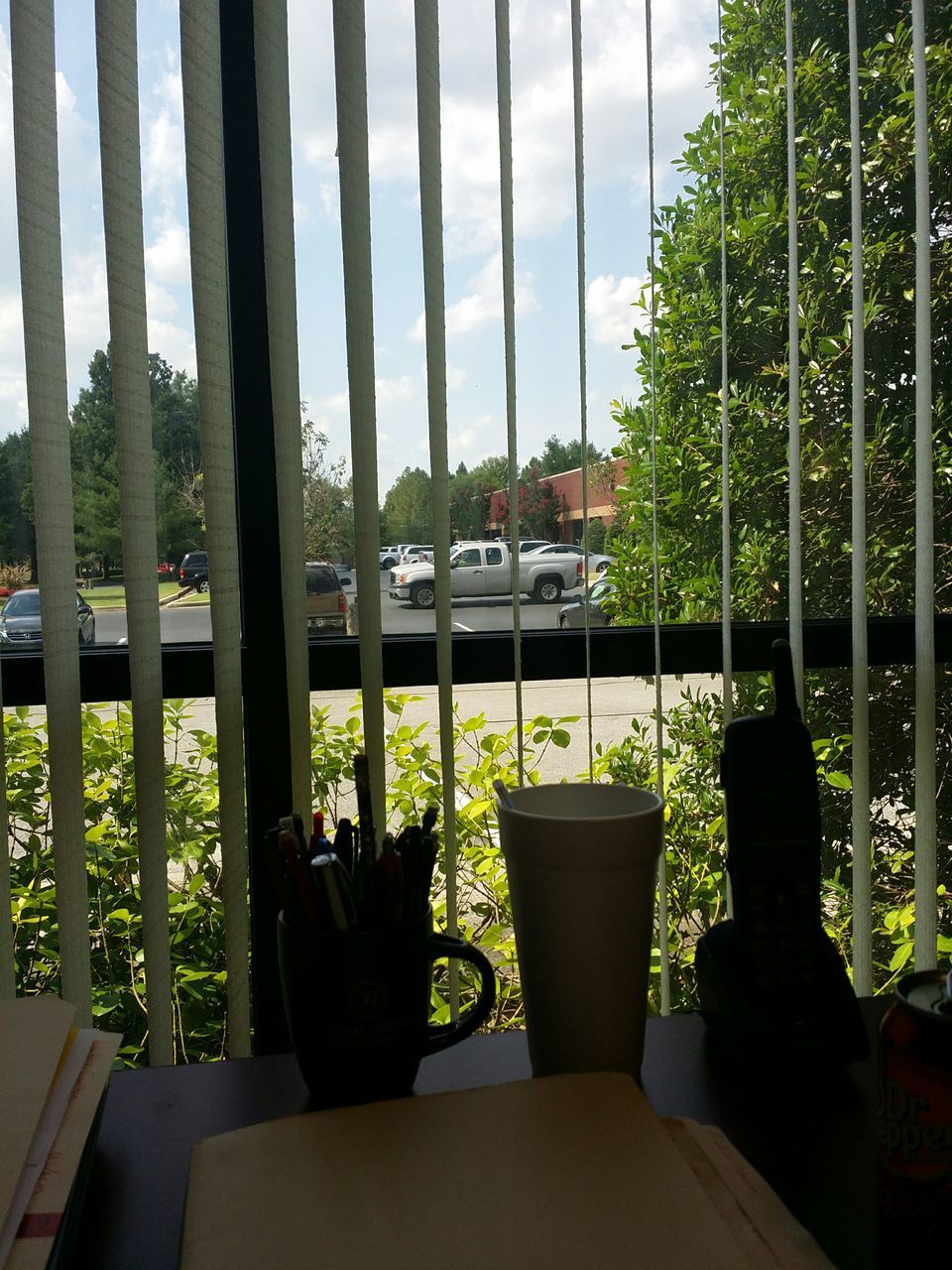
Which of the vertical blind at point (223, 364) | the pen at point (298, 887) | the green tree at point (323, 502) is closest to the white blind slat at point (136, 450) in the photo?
the vertical blind at point (223, 364)

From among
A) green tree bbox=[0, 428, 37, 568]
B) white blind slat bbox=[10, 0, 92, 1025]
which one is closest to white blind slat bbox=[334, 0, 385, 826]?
white blind slat bbox=[10, 0, 92, 1025]

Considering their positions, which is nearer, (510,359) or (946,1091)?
(946,1091)

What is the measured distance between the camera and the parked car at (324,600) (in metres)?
1.41

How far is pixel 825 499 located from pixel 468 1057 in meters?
1.52

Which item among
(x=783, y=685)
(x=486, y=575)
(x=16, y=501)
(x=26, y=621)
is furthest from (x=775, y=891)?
(x=16, y=501)

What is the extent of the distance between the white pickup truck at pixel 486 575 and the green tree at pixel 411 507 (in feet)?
0.16

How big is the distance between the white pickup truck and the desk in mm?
752

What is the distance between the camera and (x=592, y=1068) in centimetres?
66

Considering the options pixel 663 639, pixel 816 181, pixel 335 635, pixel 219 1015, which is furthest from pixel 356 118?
pixel 219 1015

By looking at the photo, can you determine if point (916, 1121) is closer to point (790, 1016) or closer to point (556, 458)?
point (790, 1016)

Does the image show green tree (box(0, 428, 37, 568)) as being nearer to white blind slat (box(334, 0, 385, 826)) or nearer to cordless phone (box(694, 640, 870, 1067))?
white blind slat (box(334, 0, 385, 826))

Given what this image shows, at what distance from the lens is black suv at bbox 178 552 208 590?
1379mm

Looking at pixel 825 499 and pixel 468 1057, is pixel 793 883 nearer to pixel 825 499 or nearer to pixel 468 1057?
pixel 468 1057

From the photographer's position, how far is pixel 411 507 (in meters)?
1.45
